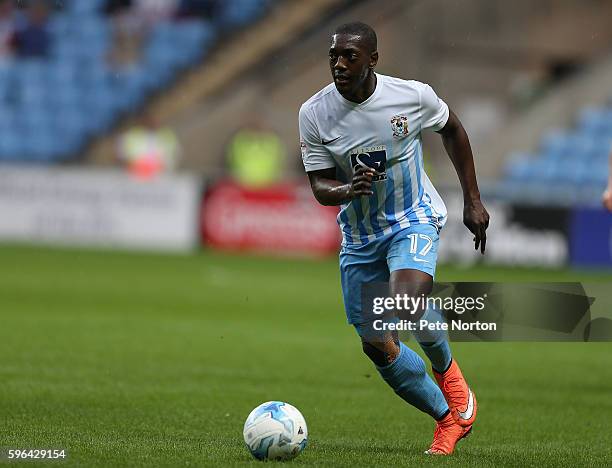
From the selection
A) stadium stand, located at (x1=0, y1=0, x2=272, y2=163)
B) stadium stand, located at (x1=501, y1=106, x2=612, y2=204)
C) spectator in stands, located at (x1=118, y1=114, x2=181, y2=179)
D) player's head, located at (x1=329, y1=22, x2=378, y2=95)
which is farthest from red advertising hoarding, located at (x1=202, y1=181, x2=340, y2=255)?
player's head, located at (x1=329, y1=22, x2=378, y2=95)

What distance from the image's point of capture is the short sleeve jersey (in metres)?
6.41

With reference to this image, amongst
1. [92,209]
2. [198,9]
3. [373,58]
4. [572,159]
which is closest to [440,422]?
[373,58]

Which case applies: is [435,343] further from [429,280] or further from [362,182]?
[362,182]

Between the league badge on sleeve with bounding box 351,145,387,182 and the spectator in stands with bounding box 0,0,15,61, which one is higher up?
the spectator in stands with bounding box 0,0,15,61

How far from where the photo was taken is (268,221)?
69.4 ft

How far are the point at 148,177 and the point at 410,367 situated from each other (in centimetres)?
1559

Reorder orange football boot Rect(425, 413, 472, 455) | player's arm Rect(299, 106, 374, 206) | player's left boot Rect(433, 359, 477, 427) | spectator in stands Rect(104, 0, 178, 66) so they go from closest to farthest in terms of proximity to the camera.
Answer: player's arm Rect(299, 106, 374, 206), orange football boot Rect(425, 413, 472, 455), player's left boot Rect(433, 359, 477, 427), spectator in stands Rect(104, 0, 178, 66)

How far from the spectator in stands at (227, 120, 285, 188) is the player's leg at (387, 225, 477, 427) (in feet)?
53.4

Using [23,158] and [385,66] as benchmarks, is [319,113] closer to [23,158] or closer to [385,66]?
[385,66]

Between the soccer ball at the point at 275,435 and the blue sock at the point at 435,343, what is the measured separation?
0.72 metres

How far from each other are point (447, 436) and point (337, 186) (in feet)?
4.70

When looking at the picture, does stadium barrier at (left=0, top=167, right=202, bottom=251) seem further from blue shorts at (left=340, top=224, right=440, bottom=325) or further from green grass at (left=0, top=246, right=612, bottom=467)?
blue shorts at (left=340, top=224, right=440, bottom=325)

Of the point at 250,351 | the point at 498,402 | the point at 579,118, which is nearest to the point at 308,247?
the point at 579,118

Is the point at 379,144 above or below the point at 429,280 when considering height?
above
